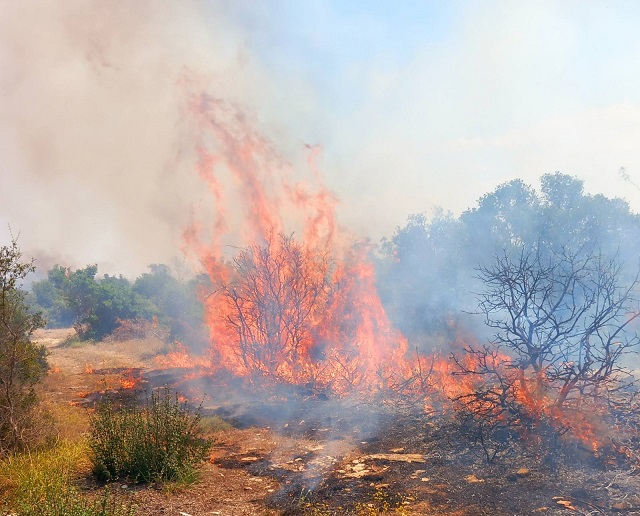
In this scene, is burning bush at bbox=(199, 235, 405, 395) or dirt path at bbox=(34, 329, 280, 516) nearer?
dirt path at bbox=(34, 329, 280, 516)

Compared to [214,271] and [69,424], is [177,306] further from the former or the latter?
[69,424]

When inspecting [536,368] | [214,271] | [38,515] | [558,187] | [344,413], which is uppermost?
[558,187]

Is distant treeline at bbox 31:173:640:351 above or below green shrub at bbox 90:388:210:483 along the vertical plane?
above

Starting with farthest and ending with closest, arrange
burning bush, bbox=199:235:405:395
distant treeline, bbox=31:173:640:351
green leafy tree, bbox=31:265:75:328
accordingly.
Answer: green leafy tree, bbox=31:265:75:328 → distant treeline, bbox=31:173:640:351 → burning bush, bbox=199:235:405:395

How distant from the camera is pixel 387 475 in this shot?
7410 mm

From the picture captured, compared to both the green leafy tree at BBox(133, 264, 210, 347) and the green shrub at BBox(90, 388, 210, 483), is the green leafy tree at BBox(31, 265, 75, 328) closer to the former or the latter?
the green leafy tree at BBox(133, 264, 210, 347)

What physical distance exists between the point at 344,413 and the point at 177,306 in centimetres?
2569

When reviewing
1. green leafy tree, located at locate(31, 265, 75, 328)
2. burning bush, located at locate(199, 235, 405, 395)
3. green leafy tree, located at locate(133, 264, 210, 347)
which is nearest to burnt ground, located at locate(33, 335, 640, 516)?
burning bush, located at locate(199, 235, 405, 395)

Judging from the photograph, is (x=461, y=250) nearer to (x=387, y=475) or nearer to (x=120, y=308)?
(x=387, y=475)

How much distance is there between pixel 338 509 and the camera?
609 cm

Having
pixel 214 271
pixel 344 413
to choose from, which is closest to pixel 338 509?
pixel 344 413

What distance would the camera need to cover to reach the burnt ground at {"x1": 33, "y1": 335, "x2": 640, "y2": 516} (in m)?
5.98

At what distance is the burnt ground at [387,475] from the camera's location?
236 inches

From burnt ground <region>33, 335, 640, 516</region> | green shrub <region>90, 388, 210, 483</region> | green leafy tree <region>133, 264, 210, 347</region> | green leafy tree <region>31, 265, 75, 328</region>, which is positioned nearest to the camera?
burnt ground <region>33, 335, 640, 516</region>
